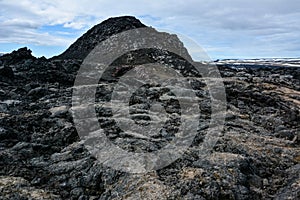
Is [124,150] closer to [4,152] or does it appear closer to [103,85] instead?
[4,152]

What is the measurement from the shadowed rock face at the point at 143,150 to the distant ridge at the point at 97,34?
2754 centimetres

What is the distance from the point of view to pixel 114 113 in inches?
928

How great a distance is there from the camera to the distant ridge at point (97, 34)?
2299 inches

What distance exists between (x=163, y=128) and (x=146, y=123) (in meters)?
1.22

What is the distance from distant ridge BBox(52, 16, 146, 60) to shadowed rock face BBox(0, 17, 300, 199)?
90.4 ft

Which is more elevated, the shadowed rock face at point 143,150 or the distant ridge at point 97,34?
the distant ridge at point 97,34

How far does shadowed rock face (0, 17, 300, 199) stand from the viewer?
1380 centimetres

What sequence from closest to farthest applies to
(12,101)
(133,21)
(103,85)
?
1. (12,101)
2. (103,85)
3. (133,21)

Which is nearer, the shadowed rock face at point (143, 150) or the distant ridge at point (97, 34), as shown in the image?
the shadowed rock face at point (143, 150)

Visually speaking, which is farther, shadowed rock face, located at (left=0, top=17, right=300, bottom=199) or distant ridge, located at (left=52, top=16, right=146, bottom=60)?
distant ridge, located at (left=52, top=16, right=146, bottom=60)

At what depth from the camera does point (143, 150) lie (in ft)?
55.6

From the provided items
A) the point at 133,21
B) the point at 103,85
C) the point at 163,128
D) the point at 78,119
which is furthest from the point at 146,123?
the point at 133,21

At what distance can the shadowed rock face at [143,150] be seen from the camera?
543 inches

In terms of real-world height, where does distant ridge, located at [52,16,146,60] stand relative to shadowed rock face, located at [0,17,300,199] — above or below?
above
